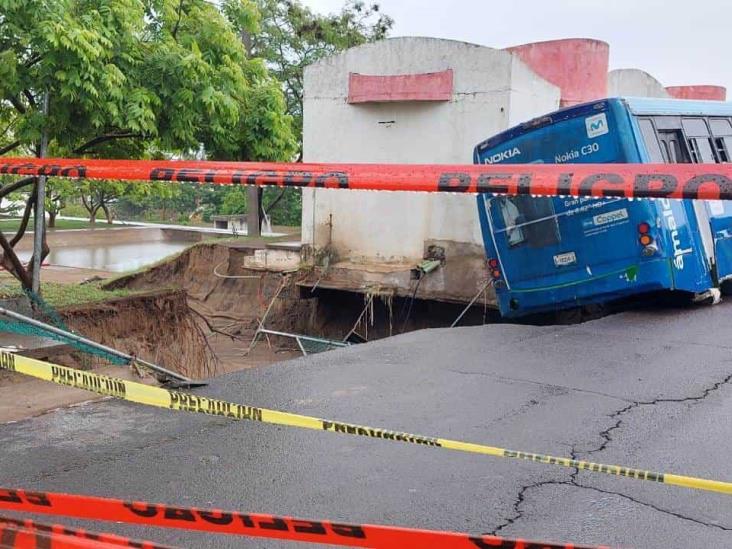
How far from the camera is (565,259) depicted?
31.3 ft

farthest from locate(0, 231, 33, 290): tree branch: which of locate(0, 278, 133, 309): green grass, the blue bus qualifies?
the blue bus

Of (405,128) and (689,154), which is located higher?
(405,128)

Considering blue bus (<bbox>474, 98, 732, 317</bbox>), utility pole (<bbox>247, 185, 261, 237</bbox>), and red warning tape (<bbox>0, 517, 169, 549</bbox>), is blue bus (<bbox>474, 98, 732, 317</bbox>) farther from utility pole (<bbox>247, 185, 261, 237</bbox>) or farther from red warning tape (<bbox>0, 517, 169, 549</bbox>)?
utility pole (<bbox>247, 185, 261, 237</bbox>)

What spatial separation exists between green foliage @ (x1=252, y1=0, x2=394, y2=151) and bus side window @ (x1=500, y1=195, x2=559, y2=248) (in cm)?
1523

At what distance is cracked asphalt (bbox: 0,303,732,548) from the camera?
355 cm

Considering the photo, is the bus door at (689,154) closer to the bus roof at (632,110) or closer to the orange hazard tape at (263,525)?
the bus roof at (632,110)

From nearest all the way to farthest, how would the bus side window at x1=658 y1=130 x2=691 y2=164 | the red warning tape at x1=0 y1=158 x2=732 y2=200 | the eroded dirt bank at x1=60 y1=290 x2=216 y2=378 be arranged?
the red warning tape at x1=0 y1=158 x2=732 y2=200
the bus side window at x1=658 y1=130 x2=691 y2=164
the eroded dirt bank at x1=60 y1=290 x2=216 y2=378

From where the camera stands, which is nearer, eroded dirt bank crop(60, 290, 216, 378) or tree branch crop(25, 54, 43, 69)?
tree branch crop(25, 54, 43, 69)

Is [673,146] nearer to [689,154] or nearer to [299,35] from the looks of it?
[689,154]

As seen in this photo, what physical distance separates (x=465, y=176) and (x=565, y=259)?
25.5 feet

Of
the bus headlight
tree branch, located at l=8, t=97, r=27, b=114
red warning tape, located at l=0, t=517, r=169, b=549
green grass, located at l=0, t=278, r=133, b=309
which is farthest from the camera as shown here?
green grass, located at l=0, t=278, r=133, b=309

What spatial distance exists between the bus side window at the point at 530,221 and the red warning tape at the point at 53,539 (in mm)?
8020

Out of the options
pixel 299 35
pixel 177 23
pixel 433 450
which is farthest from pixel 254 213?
pixel 433 450

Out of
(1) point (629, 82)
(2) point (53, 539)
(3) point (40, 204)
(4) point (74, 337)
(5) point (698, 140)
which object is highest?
(1) point (629, 82)
